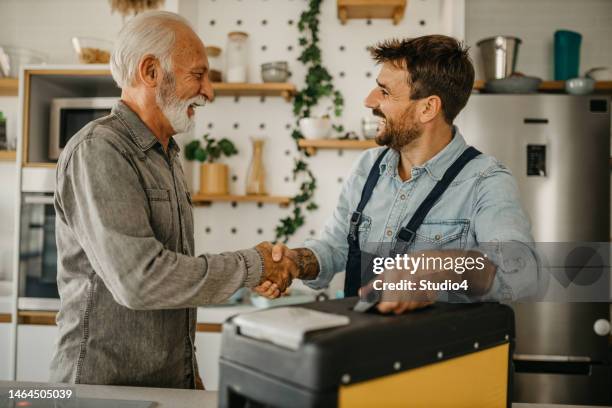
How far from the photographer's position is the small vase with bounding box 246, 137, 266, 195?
310 centimetres

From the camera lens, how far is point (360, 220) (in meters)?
1.54

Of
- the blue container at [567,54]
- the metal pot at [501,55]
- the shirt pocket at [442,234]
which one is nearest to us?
the shirt pocket at [442,234]

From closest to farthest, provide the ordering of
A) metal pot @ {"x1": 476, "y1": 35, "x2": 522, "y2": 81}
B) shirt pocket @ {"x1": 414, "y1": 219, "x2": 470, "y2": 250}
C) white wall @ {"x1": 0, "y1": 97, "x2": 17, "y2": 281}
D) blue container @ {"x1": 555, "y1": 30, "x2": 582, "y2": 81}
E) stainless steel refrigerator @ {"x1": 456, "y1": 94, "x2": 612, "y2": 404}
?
shirt pocket @ {"x1": 414, "y1": 219, "x2": 470, "y2": 250}, stainless steel refrigerator @ {"x1": 456, "y1": 94, "x2": 612, "y2": 404}, metal pot @ {"x1": 476, "y1": 35, "x2": 522, "y2": 81}, blue container @ {"x1": 555, "y1": 30, "x2": 582, "y2": 81}, white wall @ {"x1": 0, "y1": 97, "x2": 17, "y2": 281}

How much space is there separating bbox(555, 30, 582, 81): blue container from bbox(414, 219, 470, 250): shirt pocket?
6.54ft

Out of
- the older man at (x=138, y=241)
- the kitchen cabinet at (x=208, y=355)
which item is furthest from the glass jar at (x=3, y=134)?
the older man at (x=138, y=241)

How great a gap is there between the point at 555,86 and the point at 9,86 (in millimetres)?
3057

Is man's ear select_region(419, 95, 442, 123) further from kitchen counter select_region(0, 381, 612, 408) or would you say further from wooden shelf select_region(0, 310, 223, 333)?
wooden shelf select_region(0, 310, 223, 333)

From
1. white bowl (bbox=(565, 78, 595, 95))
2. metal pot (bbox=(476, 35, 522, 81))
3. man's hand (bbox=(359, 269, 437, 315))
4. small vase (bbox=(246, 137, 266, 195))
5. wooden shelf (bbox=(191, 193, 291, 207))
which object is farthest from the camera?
small vase (bbox=(246, 137, 266, 195))

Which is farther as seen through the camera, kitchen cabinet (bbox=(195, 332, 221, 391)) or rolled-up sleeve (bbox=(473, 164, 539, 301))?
kitchen cabinet (bbox=(195, 332, 221, 391))

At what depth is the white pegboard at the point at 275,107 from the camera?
3.18m

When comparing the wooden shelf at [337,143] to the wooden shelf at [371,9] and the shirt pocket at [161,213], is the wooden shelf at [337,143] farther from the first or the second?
the shirt pocket at [161,213]

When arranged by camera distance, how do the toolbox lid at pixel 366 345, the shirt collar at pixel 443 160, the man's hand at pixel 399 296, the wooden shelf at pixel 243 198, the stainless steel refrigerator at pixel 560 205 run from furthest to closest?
the wooden shelf at pixel 243 198 < the stainless steel refrigerator at pixel 560 205 < the shirt collar at pixel 443 160 < the man's hand at pixel 399 296 < the toolbox lid at pixel 366 345

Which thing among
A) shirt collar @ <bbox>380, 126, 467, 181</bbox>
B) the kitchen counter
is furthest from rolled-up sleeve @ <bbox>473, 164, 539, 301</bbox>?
the kitchen counter

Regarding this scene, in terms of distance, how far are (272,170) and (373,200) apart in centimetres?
173
